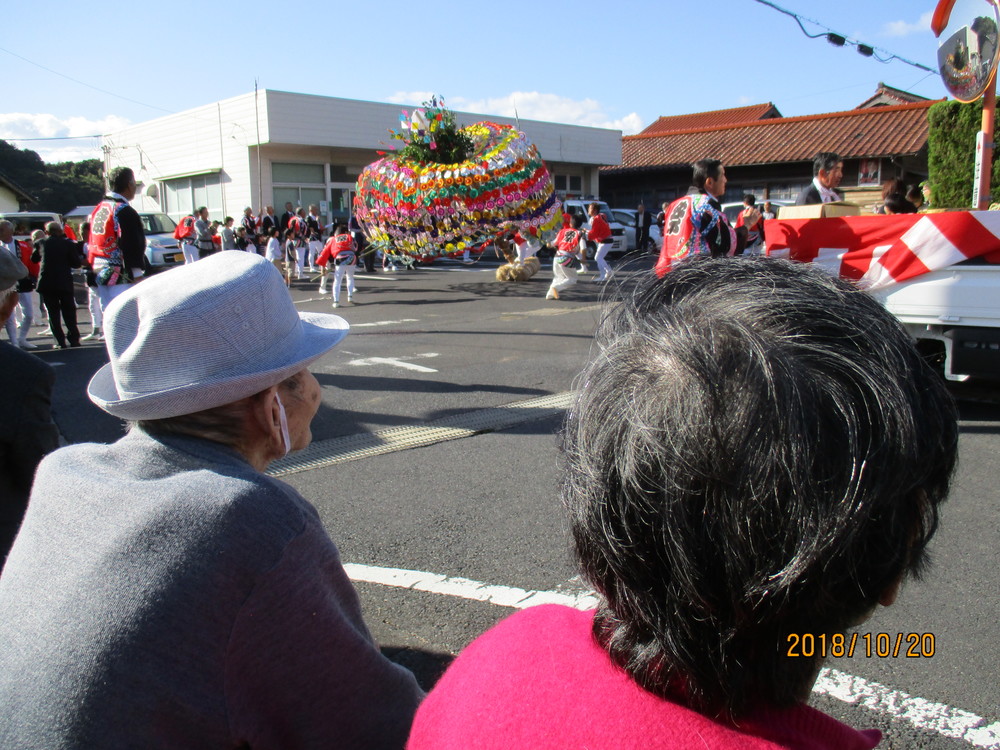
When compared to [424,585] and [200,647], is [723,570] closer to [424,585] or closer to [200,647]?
[200,647]

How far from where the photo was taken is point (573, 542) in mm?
1058

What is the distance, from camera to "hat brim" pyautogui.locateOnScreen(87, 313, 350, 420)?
1493 mm

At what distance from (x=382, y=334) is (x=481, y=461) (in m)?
6.34

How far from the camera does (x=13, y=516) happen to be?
2.61 metres

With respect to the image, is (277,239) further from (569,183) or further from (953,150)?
(569,183)

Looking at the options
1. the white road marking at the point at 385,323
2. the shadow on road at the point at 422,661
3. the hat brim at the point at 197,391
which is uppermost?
the hat brim at the point at 197,391

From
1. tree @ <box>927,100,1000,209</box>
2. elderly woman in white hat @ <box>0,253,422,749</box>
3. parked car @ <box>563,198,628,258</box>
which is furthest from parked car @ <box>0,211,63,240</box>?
elderly woman in white hat @ <box>0,253,422,749</box>

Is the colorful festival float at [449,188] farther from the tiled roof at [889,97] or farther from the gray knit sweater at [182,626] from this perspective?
the tiled roof at [889,97]

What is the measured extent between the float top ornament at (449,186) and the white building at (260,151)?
14.6 m

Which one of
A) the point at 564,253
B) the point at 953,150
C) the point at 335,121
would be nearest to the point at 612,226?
the point at 335,121

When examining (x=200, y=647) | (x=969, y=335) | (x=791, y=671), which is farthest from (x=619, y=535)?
(x=969, y=335)

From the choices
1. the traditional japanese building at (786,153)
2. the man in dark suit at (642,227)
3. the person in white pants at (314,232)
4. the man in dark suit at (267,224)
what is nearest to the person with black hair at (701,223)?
the person in white pants at (314,232)

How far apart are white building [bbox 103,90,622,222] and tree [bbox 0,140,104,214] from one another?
1951 cm

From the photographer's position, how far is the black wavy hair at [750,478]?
0.87 metres
